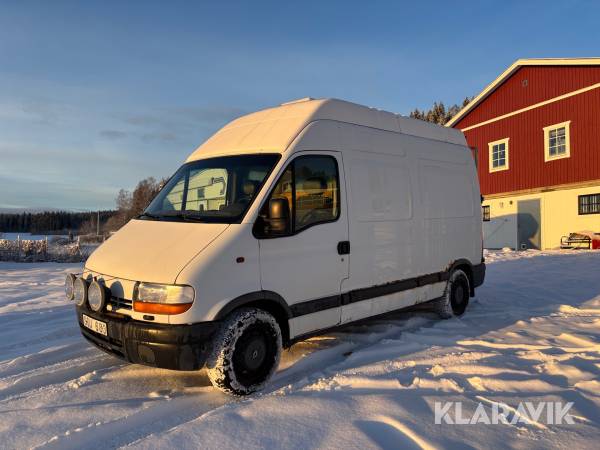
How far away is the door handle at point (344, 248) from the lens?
189 inches

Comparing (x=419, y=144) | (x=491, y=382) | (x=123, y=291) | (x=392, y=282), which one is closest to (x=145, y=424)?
(x=123, y=291)

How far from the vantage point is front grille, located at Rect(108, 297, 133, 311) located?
12.5 ft

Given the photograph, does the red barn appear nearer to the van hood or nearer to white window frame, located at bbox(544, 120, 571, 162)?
white window frame, located at bbox(544, 120, 571, 162)

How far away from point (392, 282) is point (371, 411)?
2.50 m

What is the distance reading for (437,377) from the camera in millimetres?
3998

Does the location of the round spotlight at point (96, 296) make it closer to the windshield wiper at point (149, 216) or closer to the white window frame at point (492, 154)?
the windshield wiper at point (149, 216)

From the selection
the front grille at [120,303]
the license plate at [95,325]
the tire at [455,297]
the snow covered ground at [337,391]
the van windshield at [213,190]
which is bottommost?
the snow covered ground at [337,391]

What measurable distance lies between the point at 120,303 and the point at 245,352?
1.20m

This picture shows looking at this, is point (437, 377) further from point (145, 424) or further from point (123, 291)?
point (123, 291)

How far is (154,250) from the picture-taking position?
3.93m

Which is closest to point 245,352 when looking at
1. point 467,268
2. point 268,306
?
point 268,306

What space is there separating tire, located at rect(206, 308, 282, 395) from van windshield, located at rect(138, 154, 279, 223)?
934 millimetres

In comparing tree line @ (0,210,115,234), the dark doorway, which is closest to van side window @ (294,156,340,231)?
the dark doorway

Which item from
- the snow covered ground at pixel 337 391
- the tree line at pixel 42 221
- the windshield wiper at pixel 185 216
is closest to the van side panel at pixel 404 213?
the snow covered ground at pixel 337 391
